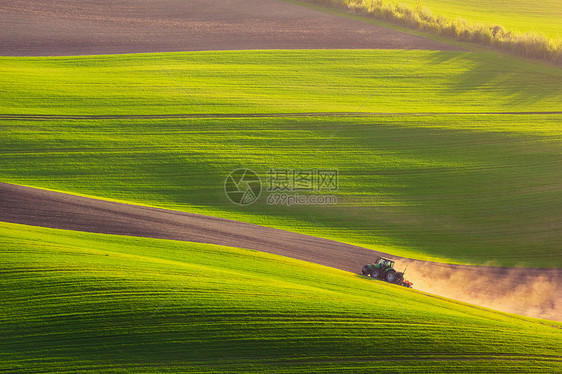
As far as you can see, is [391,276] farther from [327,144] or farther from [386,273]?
[327,144]

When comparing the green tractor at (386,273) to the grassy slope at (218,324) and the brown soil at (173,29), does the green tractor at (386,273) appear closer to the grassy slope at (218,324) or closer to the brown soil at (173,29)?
the grassy slope at (218,324)

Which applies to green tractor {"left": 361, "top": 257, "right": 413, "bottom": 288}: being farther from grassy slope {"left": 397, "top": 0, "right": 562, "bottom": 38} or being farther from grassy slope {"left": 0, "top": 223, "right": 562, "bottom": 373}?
grassy slope {"left": 397, "top": 0, "right": 562, "bottom": 38}

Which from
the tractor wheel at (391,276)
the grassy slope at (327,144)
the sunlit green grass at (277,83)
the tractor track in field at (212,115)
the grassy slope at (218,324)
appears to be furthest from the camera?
the sunlit green grass at (277,83)

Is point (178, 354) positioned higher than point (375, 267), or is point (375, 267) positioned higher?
point (375, 267)

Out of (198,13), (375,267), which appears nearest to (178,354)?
(375,267)

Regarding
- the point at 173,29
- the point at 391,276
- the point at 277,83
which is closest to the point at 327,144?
the point at 277,83

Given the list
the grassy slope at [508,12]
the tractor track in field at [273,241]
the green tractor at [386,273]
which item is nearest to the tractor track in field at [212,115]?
the tractor track in field at [273,241]

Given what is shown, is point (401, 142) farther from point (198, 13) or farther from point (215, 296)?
point (198, 13)
